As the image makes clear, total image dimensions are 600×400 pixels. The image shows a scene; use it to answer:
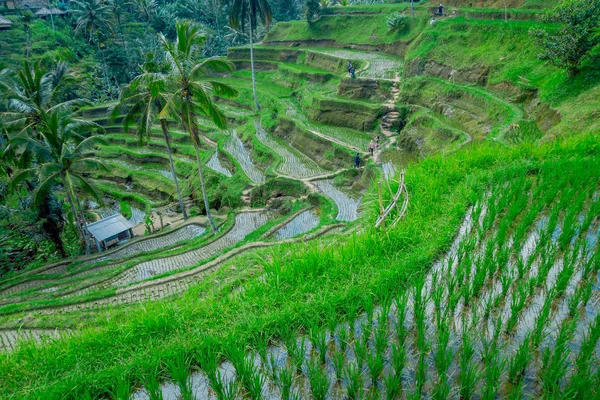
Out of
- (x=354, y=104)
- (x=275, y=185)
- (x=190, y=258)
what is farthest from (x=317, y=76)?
(x=190, y=258)

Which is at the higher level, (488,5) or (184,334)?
(488,5)

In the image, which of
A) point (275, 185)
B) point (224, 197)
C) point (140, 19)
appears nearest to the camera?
point (275, 185)

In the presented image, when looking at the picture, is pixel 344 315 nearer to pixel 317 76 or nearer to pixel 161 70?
pixel 161 70

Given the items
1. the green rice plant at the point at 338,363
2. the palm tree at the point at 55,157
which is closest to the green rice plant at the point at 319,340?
the green rice plant at the point at 338,363

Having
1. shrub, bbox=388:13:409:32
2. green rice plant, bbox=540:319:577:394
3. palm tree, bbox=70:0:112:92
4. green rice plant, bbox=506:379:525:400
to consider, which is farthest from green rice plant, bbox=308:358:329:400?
palm tree, bbox=70:0:112:92

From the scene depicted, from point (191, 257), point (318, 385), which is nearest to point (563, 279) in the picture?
point (318, 385)
